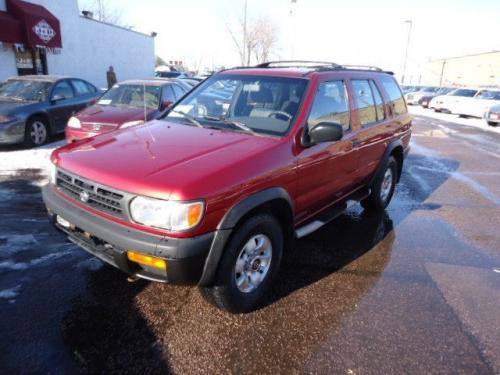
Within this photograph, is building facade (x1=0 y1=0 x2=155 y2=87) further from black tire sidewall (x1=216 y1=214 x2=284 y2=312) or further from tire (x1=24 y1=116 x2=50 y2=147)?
black tire sidewall (x1=216 y1=214 x2=284 y2=312)

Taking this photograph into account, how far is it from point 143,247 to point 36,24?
1662cm

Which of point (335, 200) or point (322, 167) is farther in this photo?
point (335, 200)

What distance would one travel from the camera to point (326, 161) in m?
3.67

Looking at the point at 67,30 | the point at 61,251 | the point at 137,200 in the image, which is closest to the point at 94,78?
the point at 67,30

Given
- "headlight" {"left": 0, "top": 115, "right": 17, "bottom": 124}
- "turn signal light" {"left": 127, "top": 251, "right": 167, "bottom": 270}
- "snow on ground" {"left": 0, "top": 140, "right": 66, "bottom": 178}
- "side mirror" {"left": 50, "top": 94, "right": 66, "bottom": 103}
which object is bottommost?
"snow on ground" {"left": 0, "top": 140, "right": 66, "bottom": 178}

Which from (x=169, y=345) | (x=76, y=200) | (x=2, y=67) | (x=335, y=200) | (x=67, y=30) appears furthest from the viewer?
(x=67, y=30)

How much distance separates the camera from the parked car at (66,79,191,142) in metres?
6.94

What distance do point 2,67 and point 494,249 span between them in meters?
16.7

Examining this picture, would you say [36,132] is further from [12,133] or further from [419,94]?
[419,94]

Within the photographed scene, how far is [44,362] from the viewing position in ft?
8.14

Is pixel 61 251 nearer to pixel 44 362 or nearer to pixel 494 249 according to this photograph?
pixel 44 362

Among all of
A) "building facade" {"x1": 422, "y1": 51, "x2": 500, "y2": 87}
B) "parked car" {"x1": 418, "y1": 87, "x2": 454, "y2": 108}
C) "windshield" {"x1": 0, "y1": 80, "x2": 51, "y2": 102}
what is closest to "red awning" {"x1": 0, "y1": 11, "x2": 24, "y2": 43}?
"windshield" {"x1": 0, "y1": 80, "x2": 51, "y2": 102}

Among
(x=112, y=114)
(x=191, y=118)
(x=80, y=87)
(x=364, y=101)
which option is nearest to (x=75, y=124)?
(x=112, y=114)

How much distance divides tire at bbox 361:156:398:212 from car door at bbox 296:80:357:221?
2.89ft
